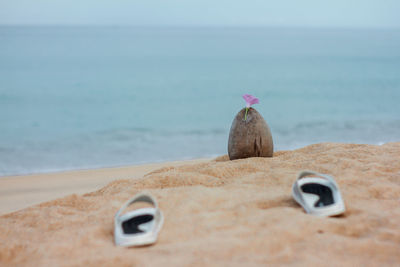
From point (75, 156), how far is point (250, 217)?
4.64 metres

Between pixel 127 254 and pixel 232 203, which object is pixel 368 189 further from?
pixel 127 254

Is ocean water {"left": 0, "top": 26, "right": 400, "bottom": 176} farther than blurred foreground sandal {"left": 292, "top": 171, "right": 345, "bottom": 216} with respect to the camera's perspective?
Yes

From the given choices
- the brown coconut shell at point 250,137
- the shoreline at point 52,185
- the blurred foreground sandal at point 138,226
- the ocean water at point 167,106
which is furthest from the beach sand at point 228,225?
the ocean water at point 167,106

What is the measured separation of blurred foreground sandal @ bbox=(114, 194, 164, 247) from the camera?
1600 millimetres

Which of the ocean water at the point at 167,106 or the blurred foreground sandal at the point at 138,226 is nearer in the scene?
the blurred foreground sandal at the point at 138,226

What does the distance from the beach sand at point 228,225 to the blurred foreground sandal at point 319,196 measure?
0.06 meters

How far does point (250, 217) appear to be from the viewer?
1.79m

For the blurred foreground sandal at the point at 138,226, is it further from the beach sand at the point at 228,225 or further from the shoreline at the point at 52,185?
the shoreline at the point at 52,185

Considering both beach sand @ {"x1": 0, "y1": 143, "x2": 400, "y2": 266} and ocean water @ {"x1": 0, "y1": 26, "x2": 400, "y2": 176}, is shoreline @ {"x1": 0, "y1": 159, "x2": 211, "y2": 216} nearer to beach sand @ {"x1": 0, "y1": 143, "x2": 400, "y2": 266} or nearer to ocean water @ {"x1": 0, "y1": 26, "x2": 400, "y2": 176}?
ocean water @ {"x1": 0, "y1": 26, "x2": 400, "y2": 176}

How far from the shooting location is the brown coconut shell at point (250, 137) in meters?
3.20

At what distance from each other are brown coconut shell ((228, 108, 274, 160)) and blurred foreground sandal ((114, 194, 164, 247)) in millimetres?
1479

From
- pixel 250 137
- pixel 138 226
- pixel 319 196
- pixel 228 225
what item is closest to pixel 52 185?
pixel 250 137

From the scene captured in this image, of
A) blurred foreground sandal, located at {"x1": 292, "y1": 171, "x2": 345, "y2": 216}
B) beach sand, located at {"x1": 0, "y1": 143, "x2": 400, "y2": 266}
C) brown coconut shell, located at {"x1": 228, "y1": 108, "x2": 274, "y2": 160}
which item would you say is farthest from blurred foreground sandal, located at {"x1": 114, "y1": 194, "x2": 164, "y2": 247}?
brown coconut shell, located at {"x1": 228, "y1": 108, "x2": 274, "y2": 160}

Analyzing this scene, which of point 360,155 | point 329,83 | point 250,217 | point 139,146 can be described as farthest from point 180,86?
point 250,217
